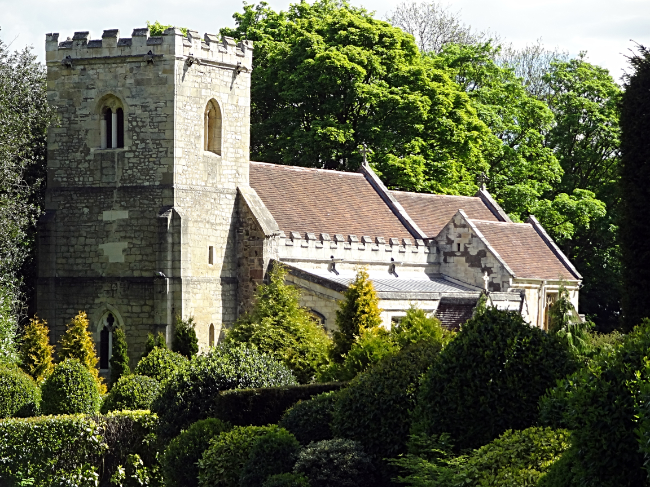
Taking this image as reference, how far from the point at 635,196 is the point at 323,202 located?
1827cm

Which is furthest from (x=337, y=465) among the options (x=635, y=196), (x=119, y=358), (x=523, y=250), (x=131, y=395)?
(x=523, y=250)

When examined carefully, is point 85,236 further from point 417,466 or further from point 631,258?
point 417,466

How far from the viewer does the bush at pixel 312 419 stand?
15.2m

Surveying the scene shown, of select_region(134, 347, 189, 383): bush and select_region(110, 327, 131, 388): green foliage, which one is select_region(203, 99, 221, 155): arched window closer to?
select_region(110, 327, 131, 388): green foliage

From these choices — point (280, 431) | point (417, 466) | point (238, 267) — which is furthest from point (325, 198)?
point (417, 466)

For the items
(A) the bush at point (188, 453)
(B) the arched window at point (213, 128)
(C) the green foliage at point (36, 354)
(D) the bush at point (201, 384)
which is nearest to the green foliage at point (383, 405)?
(A) the bush at point (188, 453)

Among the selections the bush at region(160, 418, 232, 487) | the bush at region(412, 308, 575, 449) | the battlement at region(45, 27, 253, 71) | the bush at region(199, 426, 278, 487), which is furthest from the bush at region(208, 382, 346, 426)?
the battlement at region(45, 27, 253, 71)

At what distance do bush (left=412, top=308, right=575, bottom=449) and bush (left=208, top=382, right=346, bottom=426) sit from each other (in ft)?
15.2

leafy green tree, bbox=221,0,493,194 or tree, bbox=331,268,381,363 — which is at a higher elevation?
leafy green tree, bbox=221,0,493,194

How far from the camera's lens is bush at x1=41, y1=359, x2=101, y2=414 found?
2227 cm

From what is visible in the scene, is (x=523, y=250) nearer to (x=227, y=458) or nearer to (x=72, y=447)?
(x=72, y=447)

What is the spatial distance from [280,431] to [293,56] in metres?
27.0

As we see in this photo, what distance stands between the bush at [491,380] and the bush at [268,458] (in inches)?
101

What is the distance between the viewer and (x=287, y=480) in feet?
44.7
